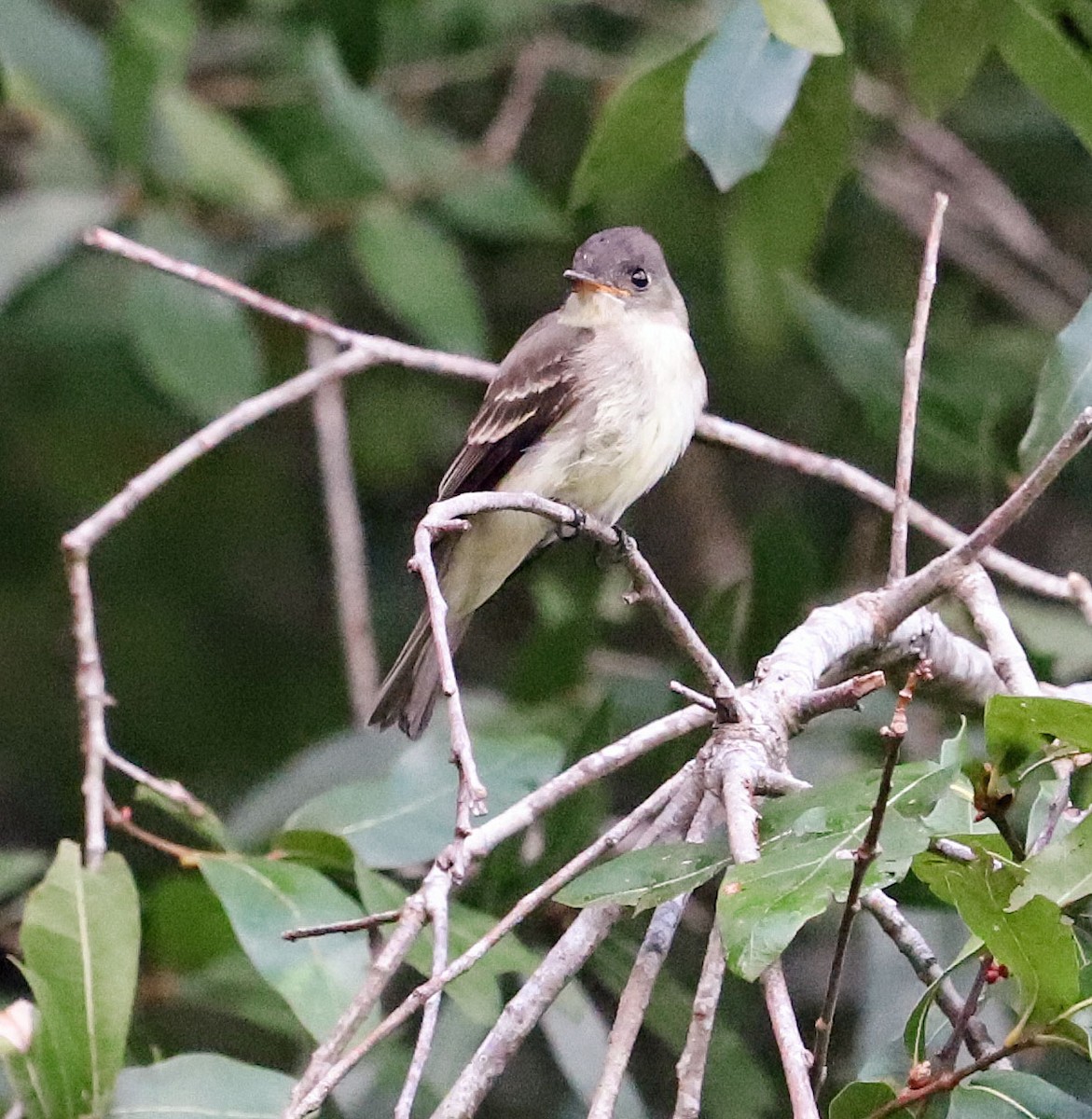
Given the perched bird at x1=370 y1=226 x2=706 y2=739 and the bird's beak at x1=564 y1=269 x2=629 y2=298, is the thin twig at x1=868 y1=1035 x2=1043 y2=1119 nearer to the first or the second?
the perched bird at x1=370 y1=226 x2=706 y2=739

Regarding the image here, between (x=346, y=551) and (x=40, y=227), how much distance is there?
0.95 m

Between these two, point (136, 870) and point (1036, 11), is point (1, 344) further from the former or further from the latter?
point (1036, 11)

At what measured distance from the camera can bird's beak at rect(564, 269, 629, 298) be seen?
3.38 meters

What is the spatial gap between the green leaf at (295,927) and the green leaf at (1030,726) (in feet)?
2.89

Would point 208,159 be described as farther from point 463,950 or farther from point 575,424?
point 463,950

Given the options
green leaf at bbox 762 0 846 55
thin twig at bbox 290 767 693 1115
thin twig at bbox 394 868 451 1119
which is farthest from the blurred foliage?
thin twig at bbox 394 868 451 1119

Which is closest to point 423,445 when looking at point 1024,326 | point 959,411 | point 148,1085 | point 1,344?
point 1,344

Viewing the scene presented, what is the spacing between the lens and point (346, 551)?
4.13 meters

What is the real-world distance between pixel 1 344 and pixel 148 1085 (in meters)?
2.57

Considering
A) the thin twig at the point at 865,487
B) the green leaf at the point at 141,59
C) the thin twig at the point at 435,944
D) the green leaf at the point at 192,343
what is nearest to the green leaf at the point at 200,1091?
the thin twig at the point at 435,944

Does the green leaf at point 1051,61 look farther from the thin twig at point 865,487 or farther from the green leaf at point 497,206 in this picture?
the green leaf at point 497,206

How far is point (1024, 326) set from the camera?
4.61m

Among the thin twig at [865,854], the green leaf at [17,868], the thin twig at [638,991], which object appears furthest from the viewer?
the green leaf at [17,868]

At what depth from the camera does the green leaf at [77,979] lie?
2221 millimetres
